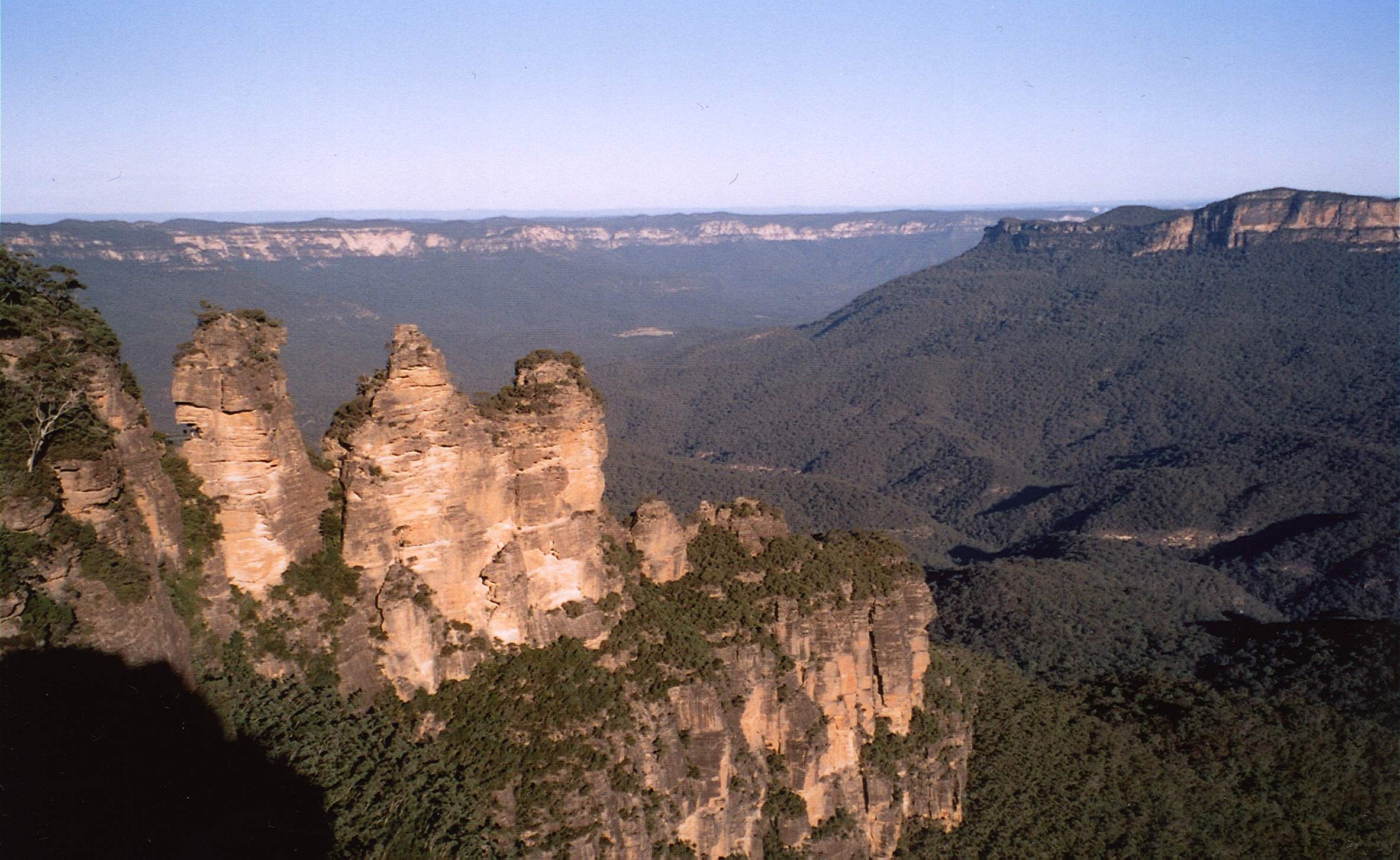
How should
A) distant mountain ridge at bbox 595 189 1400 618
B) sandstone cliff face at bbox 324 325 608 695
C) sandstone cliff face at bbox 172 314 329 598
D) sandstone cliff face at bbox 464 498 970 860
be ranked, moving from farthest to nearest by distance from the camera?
distant mountain ridge at bbox 595 189 1400 618 → sandstone cliff face at bbox 464 498 970 860 → sandstone cliff face at bbox 324 325 608 695 → sandstone cliff face at bbox 172 314 329 598

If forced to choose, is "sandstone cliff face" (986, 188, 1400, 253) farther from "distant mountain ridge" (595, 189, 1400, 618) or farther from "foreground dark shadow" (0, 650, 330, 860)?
"foreground dark shadow" (0, 650, 330, 860)

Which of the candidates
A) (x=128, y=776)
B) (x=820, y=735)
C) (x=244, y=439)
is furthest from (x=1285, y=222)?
(x=128, y=776)

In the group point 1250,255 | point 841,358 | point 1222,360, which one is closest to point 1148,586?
point 1222,360

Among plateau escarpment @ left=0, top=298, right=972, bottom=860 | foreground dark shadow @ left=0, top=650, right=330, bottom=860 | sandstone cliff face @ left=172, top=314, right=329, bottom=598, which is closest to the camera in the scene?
foreground dark shadow @ left=0, top=650, right=330, bottom=860

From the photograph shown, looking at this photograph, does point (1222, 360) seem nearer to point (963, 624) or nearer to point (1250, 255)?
point (1250, 255)

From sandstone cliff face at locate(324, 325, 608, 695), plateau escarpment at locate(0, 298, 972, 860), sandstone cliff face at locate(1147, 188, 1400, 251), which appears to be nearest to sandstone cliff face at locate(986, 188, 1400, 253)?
sandstone cliff face at locate(1147, 188, 1400, 251)

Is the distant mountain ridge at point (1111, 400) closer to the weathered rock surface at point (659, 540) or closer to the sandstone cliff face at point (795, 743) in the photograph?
the sandstone cliff face at point (795, 743)

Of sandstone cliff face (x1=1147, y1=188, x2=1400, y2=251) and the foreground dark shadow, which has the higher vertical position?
sandstone cliff face (x1=1147, y1=188, x2=1400, y2=251)
